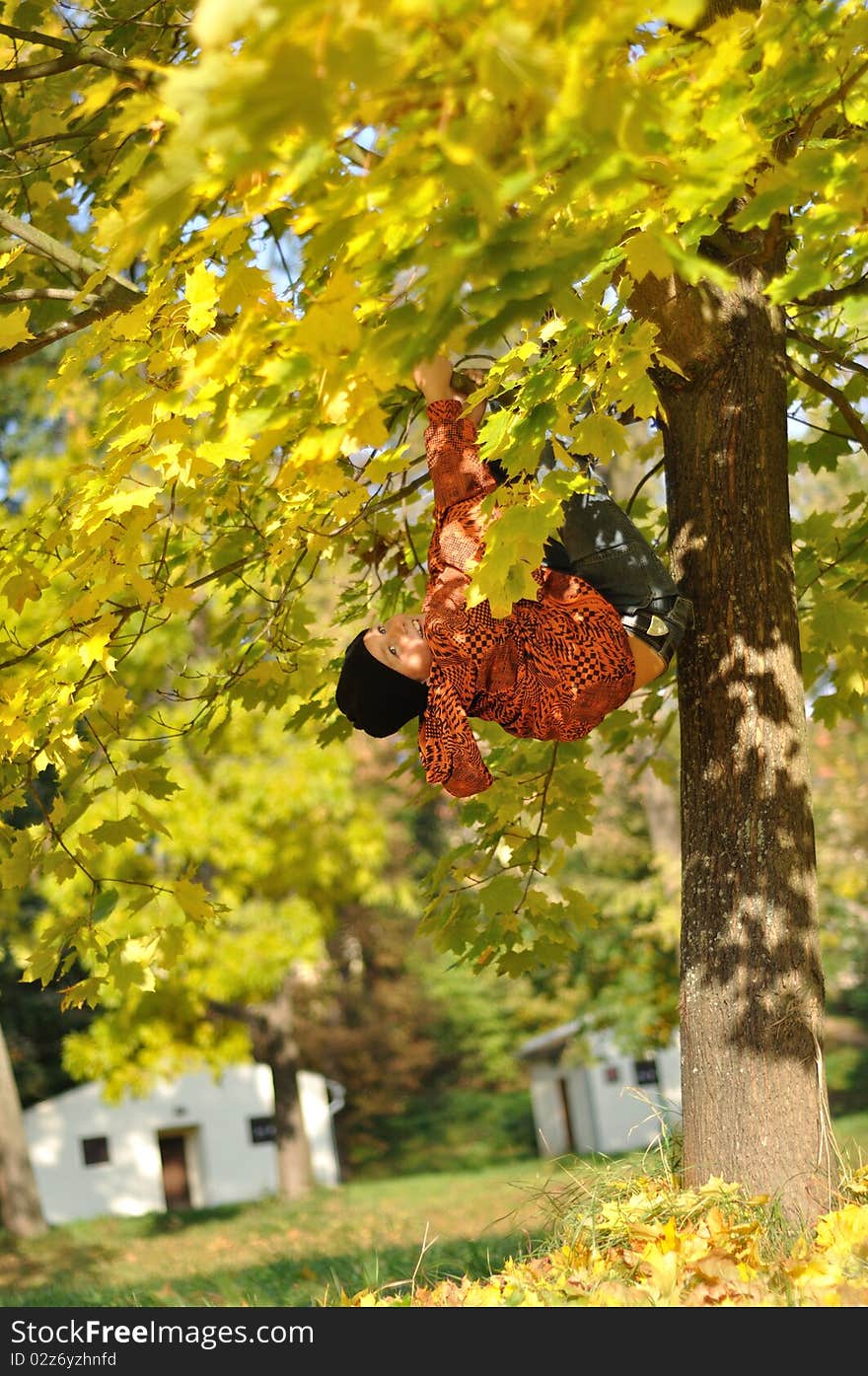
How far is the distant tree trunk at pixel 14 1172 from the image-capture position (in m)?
16.9

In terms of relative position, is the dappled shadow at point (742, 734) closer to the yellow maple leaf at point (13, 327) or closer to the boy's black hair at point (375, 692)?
the boy's black hair at point (375, 692)

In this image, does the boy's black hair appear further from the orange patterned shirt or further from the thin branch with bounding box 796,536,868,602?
the thin branch with bounding box 796,536,868,602

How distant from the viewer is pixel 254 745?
1770cm

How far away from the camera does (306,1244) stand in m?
13.1

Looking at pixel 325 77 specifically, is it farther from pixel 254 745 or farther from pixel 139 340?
pixel 254 745

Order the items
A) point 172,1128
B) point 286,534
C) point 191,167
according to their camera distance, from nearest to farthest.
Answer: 1. point 191,167
2. point 286,534
3. point 172,1128

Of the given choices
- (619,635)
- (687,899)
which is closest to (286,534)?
(619,635)

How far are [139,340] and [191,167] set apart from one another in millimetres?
1649

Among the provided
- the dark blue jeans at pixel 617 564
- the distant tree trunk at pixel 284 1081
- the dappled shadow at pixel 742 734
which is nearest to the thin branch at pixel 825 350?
the dappled shadow at pixel 742 734

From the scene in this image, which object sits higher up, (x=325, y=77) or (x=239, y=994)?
(x=325, y=77)

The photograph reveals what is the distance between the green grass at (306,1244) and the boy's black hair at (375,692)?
1491 millimetres

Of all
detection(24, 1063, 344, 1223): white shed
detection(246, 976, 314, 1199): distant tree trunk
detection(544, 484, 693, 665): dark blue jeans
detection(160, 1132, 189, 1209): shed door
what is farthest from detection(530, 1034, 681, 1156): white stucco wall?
detection(544, 484, 693, 665): dark blue jeans

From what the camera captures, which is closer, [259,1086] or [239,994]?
[239,994]

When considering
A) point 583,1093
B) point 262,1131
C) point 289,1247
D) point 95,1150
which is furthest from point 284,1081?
point 583,1093
